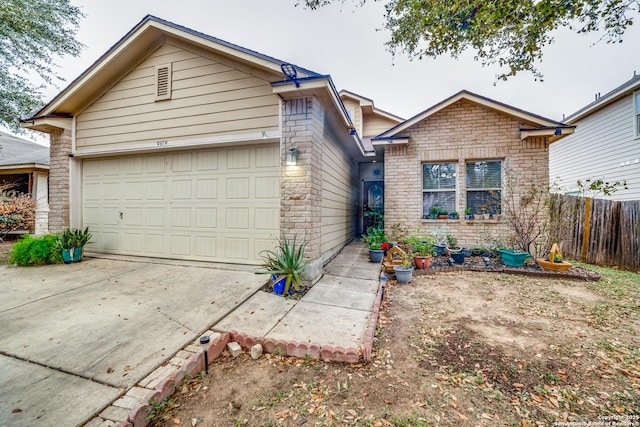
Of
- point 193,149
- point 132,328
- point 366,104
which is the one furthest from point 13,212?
point 366,104

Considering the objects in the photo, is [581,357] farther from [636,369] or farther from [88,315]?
[88,315]

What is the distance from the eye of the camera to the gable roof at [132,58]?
178 inches

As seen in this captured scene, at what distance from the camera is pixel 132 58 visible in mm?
5543

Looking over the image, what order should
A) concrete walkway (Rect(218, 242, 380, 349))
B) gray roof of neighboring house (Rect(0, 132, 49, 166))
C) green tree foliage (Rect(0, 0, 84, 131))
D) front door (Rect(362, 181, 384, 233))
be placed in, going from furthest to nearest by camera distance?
front door (Rect(362, 181, 384, 233)), gray roof of neighboring house (Rect(0, 132, 49, 166)), green tree foliage (Rect(0, 0, 84, 131)), concrete walkway (Rect(218, 242, 380, 349))

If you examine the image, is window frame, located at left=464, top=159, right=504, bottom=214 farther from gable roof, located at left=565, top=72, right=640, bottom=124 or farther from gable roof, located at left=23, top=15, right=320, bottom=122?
gable roof, located at left=23, top=15, right=320, bottom=122

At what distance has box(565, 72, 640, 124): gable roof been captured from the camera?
747 centimetres

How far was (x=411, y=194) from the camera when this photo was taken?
24.1ft

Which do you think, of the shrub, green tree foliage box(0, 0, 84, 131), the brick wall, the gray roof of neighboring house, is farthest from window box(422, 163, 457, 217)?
the gray roof of neighboring house

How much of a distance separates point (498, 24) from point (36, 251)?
411 inches

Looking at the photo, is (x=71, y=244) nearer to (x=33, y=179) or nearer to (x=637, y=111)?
(x=33, y=179)

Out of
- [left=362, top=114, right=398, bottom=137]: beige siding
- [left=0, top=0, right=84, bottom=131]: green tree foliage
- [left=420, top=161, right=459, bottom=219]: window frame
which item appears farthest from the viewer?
[left=362, top=114, right=398, bottom=137]: beige siding

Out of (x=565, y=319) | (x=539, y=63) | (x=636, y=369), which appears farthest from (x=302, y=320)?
(x=539, y=63)

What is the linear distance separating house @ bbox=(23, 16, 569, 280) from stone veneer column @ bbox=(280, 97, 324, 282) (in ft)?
0.06

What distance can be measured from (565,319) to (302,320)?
3655 millimetres
